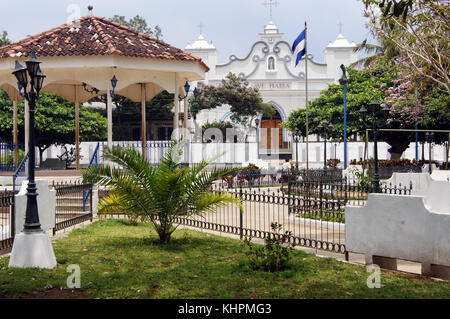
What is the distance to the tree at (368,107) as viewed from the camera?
26.8 meters

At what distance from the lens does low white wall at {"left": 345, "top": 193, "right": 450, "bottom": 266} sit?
7.30 meters

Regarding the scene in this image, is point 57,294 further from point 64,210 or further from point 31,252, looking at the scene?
point 64,210

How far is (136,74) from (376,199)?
10110 mm

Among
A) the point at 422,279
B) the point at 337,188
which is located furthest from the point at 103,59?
the point at 422,279

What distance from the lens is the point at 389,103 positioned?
2850 centimetres

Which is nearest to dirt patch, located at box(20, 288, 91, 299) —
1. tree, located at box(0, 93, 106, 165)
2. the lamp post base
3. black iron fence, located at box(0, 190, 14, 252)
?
the lamp post base

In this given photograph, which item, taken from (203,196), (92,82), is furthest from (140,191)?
(92,82)

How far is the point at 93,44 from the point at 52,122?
16.6 meters

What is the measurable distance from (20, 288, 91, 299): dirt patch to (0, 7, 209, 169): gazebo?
8.60 m

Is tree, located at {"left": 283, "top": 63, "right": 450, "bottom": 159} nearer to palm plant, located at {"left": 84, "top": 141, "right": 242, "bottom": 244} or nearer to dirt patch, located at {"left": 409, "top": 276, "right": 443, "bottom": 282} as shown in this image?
palm plant, located at {"left": 84, "top": 141, "right": 242, "bottom": 244}

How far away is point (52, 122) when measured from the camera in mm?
30688

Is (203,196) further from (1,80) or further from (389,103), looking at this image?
(389,103)

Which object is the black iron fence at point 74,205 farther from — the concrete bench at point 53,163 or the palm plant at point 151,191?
the concrete bench at point 53,163
